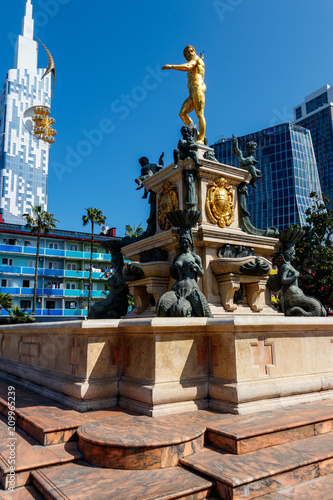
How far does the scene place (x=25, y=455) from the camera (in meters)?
4.13

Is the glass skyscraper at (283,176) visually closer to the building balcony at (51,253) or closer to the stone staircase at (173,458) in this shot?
the building balcony at (51,253)

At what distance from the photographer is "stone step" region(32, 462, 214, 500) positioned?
330cm

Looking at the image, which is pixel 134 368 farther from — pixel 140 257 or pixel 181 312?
pixel 140 257

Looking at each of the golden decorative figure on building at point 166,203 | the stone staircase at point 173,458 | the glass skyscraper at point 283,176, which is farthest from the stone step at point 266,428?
the glass skyscraper at point 283,176

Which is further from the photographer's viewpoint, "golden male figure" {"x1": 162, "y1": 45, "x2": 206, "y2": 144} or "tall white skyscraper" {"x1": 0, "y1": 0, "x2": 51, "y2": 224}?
"tall white skyscraper" {"x1": 0, "y1": 0, "x2": 51, "y2": 224}

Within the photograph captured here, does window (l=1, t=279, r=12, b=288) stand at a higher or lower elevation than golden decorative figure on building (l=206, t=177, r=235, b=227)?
higher

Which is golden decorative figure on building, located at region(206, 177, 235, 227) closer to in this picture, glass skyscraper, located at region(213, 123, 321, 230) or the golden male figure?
the golden male figure

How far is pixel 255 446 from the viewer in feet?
13.9

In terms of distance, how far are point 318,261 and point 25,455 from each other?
23.8 metres

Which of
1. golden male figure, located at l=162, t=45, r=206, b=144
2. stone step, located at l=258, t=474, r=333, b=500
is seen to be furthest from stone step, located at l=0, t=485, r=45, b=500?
golden male figure, located at l=162, t=45, r=206, b=144

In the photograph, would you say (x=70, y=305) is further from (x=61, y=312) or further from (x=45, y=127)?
(x=45, y=127)

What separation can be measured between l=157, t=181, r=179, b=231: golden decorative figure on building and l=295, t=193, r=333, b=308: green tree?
1559cm

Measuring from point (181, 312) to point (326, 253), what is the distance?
20.7 metres

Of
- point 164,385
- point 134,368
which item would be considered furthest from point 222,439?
point 134,368
